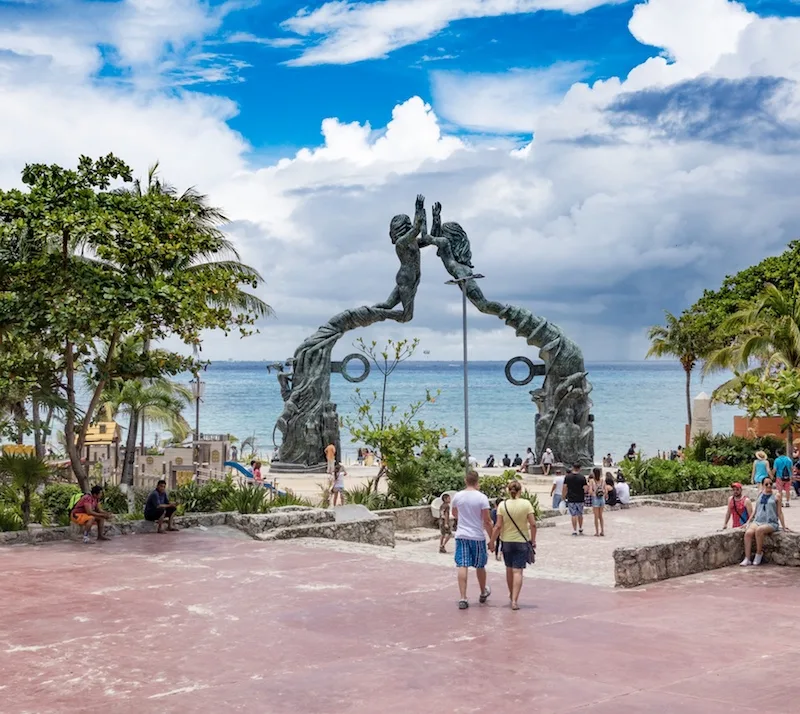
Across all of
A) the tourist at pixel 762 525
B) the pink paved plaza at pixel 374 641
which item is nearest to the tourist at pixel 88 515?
the pink paved plaza at pixel 374 641

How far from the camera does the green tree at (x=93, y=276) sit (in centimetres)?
1616

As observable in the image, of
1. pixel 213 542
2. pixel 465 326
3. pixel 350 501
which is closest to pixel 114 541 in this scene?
pixel 213 542

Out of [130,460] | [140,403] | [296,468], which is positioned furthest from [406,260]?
[130,460]

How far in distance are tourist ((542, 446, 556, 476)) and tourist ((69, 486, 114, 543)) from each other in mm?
18793

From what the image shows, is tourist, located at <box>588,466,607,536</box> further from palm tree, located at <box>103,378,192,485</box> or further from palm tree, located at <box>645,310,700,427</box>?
palm tree, located at <box>645,310,700,427</box>

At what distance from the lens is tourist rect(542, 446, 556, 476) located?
32.3 m

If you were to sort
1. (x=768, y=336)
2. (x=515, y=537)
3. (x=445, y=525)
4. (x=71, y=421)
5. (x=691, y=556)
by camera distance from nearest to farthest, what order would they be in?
(x=515, y=537)
(x=691, y=556)
(x=71, y=421)
(x=445, y=525)
(x=768, y=336)

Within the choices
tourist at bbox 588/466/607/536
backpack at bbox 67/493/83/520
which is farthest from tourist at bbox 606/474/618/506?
backpack at bbox 67/493/83/520

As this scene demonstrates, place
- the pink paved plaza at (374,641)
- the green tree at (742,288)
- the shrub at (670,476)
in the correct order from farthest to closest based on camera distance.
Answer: the green tree at (742,288) < the shrub at (670,476) < the pink paved plaza at (374,641)

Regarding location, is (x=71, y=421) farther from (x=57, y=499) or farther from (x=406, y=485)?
(x=406, y=485)

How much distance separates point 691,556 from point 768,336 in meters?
18.2

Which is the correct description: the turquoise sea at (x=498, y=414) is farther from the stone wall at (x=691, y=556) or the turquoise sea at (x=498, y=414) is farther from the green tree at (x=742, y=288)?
the stone wall at (x=691, y=556)

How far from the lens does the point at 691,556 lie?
12.8m

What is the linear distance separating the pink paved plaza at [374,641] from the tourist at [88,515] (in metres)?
1.99
